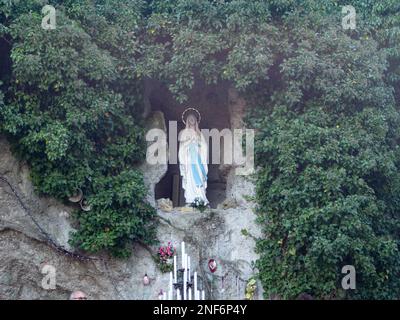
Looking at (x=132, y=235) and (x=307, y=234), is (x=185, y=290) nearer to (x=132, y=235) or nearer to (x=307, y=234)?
(x=132, y=235)

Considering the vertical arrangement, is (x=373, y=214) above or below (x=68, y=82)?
below

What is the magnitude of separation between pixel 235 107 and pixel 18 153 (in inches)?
155

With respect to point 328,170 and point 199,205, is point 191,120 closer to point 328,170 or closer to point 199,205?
point 199,205

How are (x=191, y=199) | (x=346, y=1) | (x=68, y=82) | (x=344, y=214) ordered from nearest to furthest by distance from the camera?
1. (x=344, y=214)
2. (x=68, y=82)
3. (x=191, y=199)
4. (x=346, y=1)

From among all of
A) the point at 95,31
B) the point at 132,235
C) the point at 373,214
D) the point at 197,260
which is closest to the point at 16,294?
the point at 132,235

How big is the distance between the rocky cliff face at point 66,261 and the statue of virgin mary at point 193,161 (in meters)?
0.88

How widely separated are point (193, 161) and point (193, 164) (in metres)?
0.05

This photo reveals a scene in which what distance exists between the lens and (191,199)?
13.4m

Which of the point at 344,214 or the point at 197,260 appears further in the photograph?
the point at 197,260

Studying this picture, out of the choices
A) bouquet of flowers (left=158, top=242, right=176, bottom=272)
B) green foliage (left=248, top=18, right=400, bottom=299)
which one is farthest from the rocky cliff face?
green foliage (left=248, top=18, right=400, bottom=299)

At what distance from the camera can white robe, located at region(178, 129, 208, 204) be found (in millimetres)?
13500

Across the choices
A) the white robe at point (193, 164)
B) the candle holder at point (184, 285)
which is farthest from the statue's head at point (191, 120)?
the candle holder at point (184, 285)
